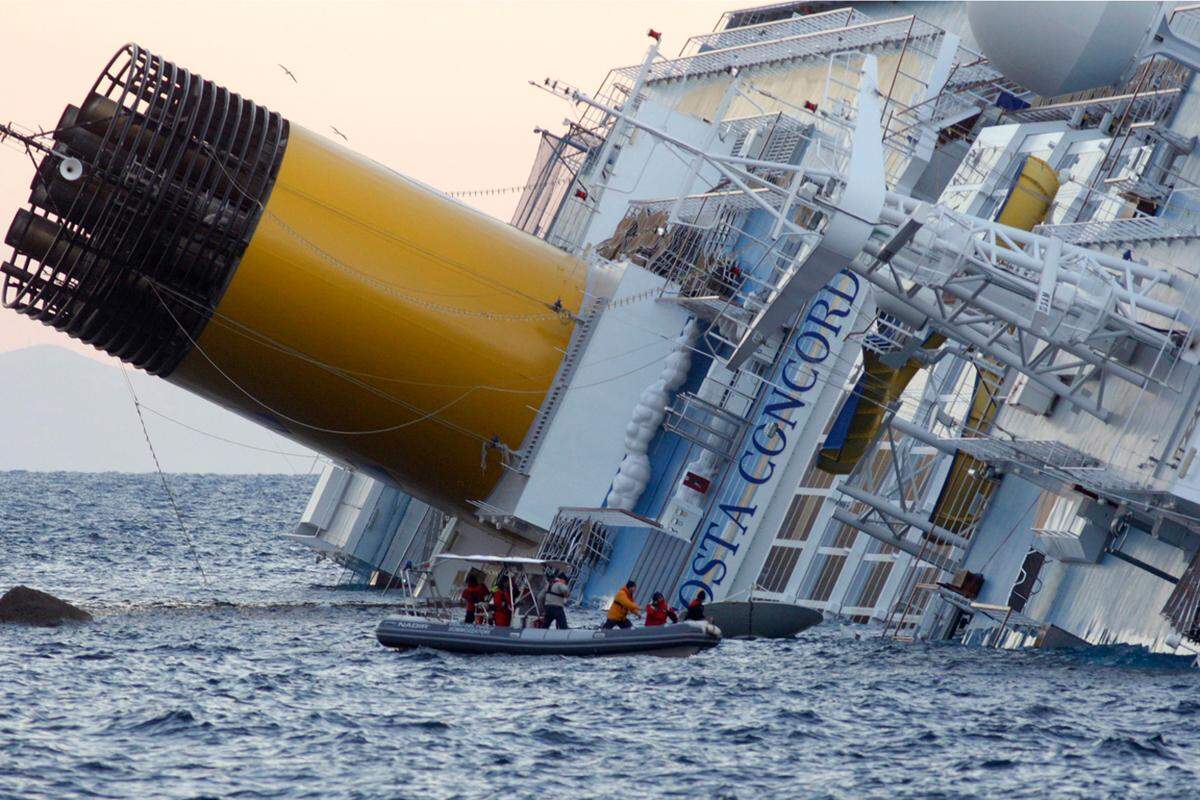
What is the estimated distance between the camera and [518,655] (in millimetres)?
36062

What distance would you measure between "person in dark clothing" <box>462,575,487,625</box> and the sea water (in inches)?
46.4

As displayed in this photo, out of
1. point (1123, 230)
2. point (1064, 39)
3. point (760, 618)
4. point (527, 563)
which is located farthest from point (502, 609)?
point (1064, 39)

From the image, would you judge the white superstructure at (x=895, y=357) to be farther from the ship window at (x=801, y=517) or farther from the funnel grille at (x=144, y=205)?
the funnel grille at (x=144, y=205)

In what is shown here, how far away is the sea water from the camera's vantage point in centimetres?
2506

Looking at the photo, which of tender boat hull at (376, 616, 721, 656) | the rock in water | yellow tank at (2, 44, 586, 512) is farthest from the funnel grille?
tender boat hull at (376, 616, 721, 656)

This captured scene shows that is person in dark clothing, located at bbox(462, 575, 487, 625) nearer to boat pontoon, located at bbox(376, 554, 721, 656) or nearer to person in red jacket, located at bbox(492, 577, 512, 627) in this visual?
boat pontoon, located at bbox(376, 554, 721, 656)

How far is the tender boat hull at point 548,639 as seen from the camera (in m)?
34.8

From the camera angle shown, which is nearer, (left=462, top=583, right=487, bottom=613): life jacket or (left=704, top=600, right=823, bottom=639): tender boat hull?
(left=462, top=583, right=487, bottom=613): life jacket

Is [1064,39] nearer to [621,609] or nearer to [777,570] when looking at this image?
[621,609]

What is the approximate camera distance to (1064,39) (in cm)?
3781

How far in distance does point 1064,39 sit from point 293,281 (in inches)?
656

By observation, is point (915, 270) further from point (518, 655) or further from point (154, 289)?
point (154, 289)

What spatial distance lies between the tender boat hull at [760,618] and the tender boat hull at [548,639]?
7092 millimetres

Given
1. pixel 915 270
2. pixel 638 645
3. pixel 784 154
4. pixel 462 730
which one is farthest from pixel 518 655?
pixel 784 154
